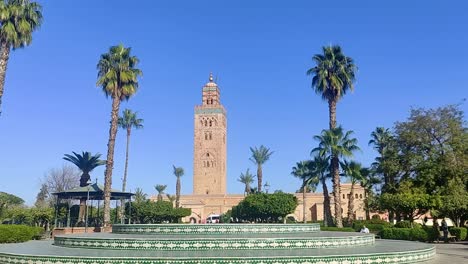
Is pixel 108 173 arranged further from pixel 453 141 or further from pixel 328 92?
pixel 453 141

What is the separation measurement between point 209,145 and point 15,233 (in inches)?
2365

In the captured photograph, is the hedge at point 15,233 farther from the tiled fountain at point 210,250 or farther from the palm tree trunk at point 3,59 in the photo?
the tiled fountain at point 210,250

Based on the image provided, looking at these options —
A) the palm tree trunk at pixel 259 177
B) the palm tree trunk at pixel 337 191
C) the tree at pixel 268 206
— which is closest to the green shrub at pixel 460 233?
the palm tree trunk at pixel 337 191

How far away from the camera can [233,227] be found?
12.4 meters

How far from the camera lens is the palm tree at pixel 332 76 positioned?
29.5 metres

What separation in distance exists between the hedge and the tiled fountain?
29.8ft

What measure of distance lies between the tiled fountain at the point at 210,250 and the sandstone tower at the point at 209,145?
214 ft

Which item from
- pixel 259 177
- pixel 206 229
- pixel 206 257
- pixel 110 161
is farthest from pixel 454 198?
pixel 259 177

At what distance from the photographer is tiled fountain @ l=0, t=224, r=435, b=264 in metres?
8.62

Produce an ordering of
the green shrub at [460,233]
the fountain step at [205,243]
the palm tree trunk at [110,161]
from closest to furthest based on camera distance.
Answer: the fountain step at [205,243]
the green shrub at [460,233]
the palm tree trunk at [110,161]

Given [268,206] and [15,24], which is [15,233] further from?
[268,206]

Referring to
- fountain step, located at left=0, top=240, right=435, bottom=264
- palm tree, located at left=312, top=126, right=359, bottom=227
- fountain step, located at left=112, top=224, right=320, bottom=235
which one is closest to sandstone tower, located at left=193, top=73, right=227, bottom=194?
palm tree, located at left=312, top=126, right=359, bottom=227

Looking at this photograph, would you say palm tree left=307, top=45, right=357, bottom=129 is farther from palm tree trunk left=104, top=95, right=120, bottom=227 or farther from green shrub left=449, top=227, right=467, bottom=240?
palm tree trunk left=104, top=95, right=120, bottom=227

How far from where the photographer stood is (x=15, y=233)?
20.1m
